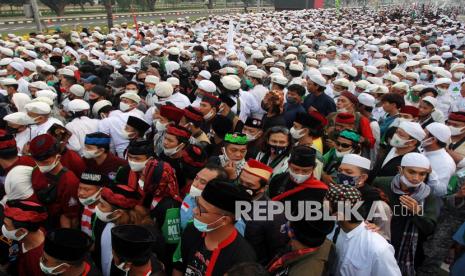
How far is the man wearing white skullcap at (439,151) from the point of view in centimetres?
421

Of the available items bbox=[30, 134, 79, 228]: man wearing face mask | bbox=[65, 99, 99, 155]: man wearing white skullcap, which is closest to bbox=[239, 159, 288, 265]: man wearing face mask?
bbox=[30, 134, 79, 228]: man wearing face mask

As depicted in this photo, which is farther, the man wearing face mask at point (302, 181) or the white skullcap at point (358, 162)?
the white skullcap at point (358, 162)

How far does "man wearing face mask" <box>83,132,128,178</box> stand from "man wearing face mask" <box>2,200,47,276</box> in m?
1.19

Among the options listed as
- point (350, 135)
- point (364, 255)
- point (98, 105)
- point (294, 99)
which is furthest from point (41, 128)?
point (364, 255)

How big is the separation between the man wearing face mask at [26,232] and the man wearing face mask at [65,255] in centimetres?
44

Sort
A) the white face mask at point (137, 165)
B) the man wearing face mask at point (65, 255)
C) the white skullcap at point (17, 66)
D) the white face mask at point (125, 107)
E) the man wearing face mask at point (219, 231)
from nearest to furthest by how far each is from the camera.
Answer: the man wearing face mask at point (219, 231)
the man wearing face mask at point (65, 255)
the white face mask at point (137, 165)
the white face mask at point (125, 107)
the white skullcap at point (17, 66)

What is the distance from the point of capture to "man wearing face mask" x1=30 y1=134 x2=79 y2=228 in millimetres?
3699

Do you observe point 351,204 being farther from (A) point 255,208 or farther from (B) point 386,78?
(B) point 386,78

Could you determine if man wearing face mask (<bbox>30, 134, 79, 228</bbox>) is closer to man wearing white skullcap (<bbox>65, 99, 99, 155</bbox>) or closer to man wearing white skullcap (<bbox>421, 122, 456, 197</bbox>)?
man wearing white skullcap (<bbox>65, 99, 99, 155</bbox>)

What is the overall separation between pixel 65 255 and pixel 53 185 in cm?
136

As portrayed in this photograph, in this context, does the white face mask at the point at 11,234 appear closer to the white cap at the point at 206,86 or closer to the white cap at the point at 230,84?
the white cap at the point at 206,86

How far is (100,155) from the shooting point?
438cm

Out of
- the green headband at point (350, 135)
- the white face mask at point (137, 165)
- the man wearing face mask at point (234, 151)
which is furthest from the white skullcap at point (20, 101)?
the green headband at point (350, 135)

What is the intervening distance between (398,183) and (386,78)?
587 centimetres
